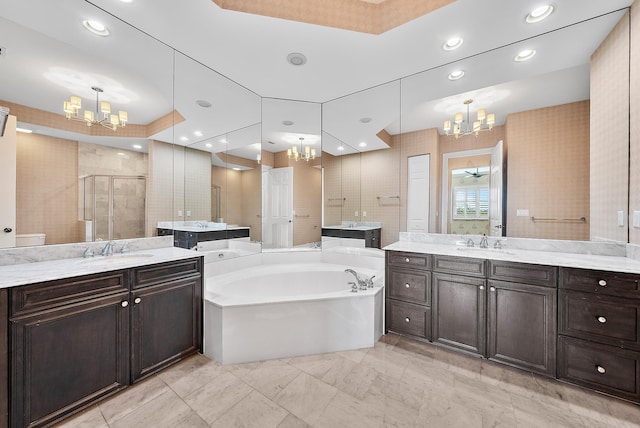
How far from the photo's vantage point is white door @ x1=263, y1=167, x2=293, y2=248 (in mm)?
3283

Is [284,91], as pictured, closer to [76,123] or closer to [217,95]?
[217,95]

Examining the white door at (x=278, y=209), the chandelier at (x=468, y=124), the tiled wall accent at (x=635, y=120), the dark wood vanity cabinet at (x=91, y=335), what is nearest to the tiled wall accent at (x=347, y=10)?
the chandelier at (x=468, y=124)

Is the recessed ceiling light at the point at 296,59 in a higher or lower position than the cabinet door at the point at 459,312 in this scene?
higher

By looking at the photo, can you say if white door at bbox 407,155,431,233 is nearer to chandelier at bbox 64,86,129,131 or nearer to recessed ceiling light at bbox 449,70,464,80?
recessed ceiling light at bbox 449,70,464,80

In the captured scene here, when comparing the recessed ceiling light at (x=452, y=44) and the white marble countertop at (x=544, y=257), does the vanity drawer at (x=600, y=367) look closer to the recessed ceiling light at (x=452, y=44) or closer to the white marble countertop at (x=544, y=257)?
the white marble countertop at (x=544, y=257)

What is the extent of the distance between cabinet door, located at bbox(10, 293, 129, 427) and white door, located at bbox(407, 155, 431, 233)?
270 centimetres

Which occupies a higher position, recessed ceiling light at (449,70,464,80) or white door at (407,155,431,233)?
recessed ceiling light at (449,70,464,80)

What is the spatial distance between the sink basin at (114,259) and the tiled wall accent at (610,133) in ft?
11.9

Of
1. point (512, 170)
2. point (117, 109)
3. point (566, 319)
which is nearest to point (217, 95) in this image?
point (117, 109)

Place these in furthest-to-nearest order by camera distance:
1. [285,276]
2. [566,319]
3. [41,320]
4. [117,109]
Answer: [285,276], [117,109], [566,319], [41,320]

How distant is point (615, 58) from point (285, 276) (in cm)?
344

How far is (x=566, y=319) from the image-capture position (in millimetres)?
1662

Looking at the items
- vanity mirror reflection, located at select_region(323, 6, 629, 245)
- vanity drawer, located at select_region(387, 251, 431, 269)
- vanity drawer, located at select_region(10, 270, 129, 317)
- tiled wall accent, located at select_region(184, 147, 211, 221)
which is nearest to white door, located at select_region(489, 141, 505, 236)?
vanity mirror reflection, located at select_region(323, 6, 629, 245)

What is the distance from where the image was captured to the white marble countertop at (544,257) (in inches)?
61.6
